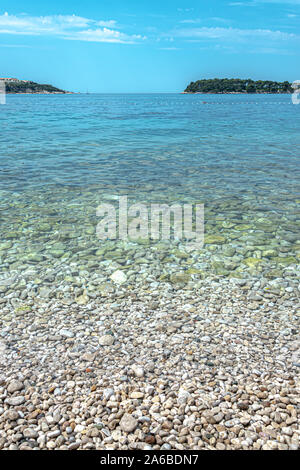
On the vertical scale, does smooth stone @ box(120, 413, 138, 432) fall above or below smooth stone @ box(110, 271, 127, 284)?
below

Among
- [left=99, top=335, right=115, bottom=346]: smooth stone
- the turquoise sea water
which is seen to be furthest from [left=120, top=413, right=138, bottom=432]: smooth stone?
the turquoise sea water

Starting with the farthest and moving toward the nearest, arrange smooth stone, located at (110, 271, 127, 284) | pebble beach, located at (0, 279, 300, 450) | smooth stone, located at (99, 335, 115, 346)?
smooth stone, located at (110, 271, 127, 284) < smooth stone, located at (99, 335, 115, 346) < pebble beach, located at (0, 279, 300, 450)

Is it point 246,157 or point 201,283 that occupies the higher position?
point 246,157

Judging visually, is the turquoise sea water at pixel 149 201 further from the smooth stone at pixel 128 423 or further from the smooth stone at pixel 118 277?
the smooth stone at pixel 128 423

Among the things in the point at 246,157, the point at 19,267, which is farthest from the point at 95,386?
the point at 246,157

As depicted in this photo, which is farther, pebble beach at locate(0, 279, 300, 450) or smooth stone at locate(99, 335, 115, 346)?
smooth stone at locate(99, 335, 115, 346)

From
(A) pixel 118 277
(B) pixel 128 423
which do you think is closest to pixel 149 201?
(A) pixel 118 277

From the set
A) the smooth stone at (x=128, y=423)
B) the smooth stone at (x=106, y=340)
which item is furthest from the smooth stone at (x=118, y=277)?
the smooth stone at (x=128, y=423)

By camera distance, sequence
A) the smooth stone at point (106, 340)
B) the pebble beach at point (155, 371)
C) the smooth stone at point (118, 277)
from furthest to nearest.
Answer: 1. the smooth stone at point (118, 277)
2. the smooth stone at point (106, 340)
3. the pebble beach at point (155, 371)

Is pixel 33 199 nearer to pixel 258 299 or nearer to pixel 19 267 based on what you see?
pixel 19 267

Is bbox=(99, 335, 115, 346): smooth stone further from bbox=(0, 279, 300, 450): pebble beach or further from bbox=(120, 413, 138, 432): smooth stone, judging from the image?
bbox=(120, 413, 138, 432): smooth stone

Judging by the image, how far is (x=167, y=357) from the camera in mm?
5184

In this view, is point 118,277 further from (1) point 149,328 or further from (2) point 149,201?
(2) point 149,201

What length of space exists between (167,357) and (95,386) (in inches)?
43.4
